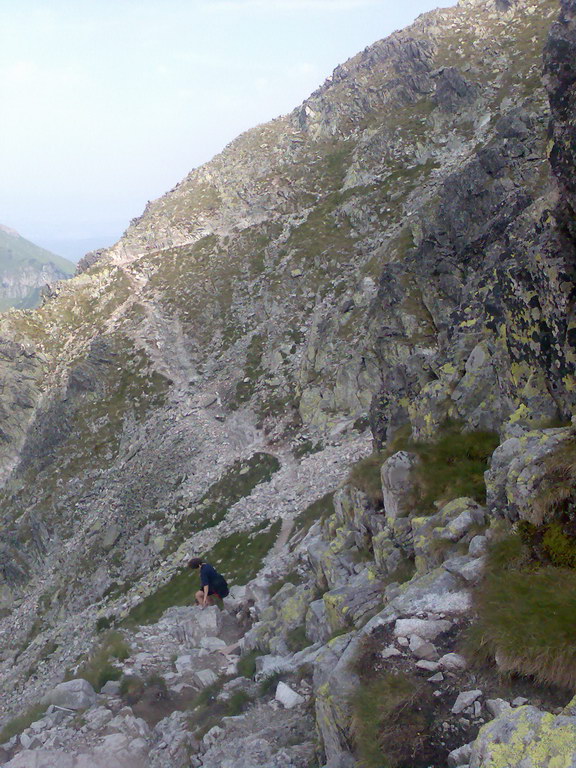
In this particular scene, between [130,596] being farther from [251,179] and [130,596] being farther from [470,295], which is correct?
[251,179]

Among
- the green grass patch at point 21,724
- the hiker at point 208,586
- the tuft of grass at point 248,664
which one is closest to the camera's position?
the tuft of grass at point 248,664

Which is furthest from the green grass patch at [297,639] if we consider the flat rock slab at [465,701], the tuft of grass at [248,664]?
the flat rock slab at [465,701]

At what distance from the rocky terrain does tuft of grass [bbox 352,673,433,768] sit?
0.03 m

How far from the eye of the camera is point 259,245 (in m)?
81.5

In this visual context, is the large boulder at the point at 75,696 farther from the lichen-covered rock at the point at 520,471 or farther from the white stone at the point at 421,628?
the lichen-covered rock at the point at 520,471

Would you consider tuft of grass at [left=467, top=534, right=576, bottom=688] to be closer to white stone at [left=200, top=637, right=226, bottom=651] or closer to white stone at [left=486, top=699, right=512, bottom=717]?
white stone at [left=486, top=699, right=512, bottom=717]

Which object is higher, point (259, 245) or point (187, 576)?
point (259, 245)

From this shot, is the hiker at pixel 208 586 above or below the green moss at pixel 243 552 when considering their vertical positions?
above

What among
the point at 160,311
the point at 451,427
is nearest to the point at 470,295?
the point at 451,427

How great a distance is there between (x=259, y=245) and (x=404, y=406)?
69376mm

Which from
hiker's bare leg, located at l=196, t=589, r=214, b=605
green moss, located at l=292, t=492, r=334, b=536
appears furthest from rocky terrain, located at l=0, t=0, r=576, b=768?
hiker's bare leg, located at l=196, t=589, r=214, b=605

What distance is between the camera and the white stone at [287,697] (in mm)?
10031

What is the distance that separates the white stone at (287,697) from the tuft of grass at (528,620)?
17.8ft

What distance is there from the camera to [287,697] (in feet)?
33.6
